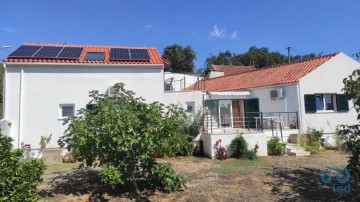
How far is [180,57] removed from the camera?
60.1 meters

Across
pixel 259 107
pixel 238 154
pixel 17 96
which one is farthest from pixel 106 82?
pixel 259 107

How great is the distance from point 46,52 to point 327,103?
18.8 m

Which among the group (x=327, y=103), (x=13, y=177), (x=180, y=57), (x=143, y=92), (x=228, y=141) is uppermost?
(x=180, y=57)

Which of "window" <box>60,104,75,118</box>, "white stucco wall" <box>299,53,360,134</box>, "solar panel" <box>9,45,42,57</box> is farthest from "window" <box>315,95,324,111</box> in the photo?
"solar panel" <box>9,45,42,57</box>

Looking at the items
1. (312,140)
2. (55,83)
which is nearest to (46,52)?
(55,83)

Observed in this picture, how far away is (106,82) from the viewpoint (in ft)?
51.9

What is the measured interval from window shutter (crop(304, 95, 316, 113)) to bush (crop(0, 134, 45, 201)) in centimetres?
1733

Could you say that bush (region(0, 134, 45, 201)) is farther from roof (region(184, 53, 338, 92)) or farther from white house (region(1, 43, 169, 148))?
roof (region(184, 53, 338, 92))

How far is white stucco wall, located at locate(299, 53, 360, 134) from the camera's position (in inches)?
748

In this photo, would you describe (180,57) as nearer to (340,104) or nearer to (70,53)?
(340,104)

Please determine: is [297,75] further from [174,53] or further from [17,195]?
[174,53]

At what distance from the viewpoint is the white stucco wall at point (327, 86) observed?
19.0 meters

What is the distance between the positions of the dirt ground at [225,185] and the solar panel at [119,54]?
672cm

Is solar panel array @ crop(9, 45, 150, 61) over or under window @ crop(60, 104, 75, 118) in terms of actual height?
over
